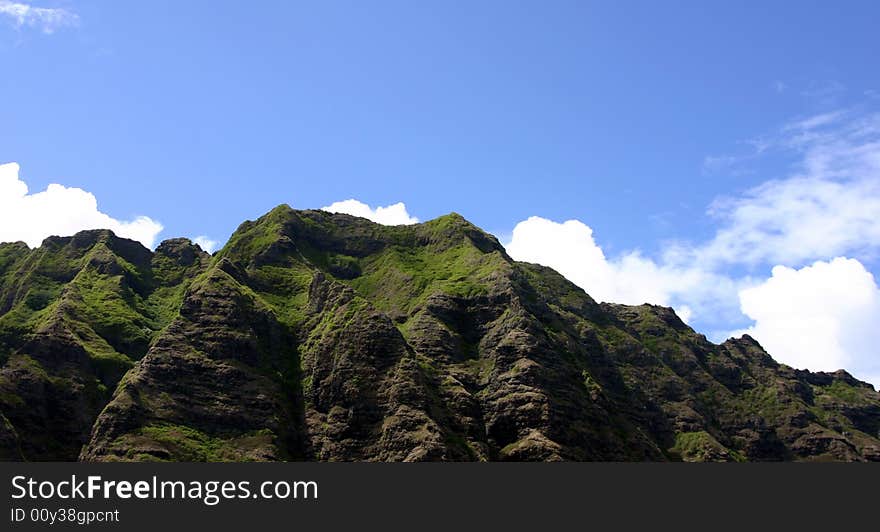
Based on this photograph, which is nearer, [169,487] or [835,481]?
[169,487]

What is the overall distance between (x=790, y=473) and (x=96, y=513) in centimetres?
9352

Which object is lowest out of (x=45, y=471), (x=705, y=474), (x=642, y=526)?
(x=642, y=526)

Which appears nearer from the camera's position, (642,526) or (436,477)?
(642,526)

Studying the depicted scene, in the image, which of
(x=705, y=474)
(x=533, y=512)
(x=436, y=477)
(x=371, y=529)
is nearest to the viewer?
(x=371, y=529)

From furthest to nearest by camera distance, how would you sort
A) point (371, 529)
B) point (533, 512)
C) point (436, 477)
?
point (436, 477) → point (533, 512) → point (371, 529)

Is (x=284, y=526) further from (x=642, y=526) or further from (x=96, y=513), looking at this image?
(x=642, y=526)

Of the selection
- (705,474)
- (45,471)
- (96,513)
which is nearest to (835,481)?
(705,474)

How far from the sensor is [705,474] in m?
111

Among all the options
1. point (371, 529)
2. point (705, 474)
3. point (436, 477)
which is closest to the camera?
point (371, 529)

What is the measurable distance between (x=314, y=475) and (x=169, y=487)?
16639mm

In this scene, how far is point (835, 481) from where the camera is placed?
111 m

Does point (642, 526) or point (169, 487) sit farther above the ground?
point (169, 487)

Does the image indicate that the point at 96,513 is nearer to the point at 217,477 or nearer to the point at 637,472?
the point at 217,477

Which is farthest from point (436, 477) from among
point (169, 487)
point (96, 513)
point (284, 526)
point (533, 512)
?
point (96, 513)
